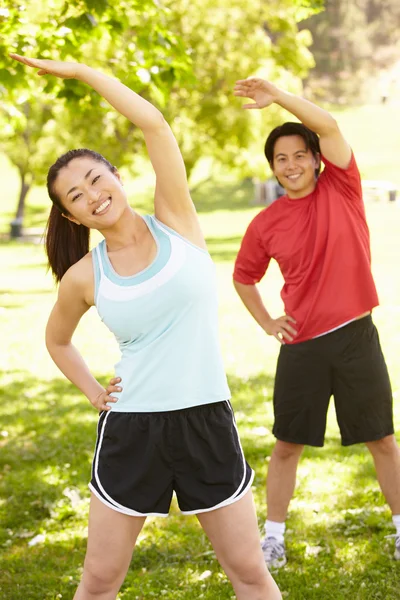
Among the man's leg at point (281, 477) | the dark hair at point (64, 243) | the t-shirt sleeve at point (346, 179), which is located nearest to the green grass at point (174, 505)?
the man's leg at point (281, 477)

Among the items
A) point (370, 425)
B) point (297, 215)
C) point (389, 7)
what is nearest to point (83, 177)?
point (297, 215)

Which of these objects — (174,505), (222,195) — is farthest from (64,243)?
(222,195)

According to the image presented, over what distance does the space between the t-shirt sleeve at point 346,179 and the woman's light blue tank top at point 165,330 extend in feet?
4.40

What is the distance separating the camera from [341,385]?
168 inches

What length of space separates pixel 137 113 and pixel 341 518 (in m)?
2.93

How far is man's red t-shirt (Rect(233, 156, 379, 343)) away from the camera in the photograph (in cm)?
413

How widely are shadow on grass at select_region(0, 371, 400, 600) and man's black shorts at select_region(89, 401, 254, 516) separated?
140 centimetres

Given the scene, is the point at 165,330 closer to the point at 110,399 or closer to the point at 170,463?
the point at 110,399

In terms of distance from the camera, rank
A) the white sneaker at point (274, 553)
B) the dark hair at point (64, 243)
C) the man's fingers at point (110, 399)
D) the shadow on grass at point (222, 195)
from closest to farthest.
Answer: the man's fingers at point (110, 399) → the dark hair at point (64, 243) → the white sneaker at point (274, 553) → the shadow on grass at point (222, 195)

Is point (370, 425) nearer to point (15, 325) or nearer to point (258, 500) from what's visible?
point (258, 500)

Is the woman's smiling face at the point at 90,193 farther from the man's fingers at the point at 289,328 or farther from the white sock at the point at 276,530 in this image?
the white sock at the point at 276,530

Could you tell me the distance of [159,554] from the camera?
4777mm

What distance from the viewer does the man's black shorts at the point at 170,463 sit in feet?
9.82

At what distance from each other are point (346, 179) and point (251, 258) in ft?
2.16
